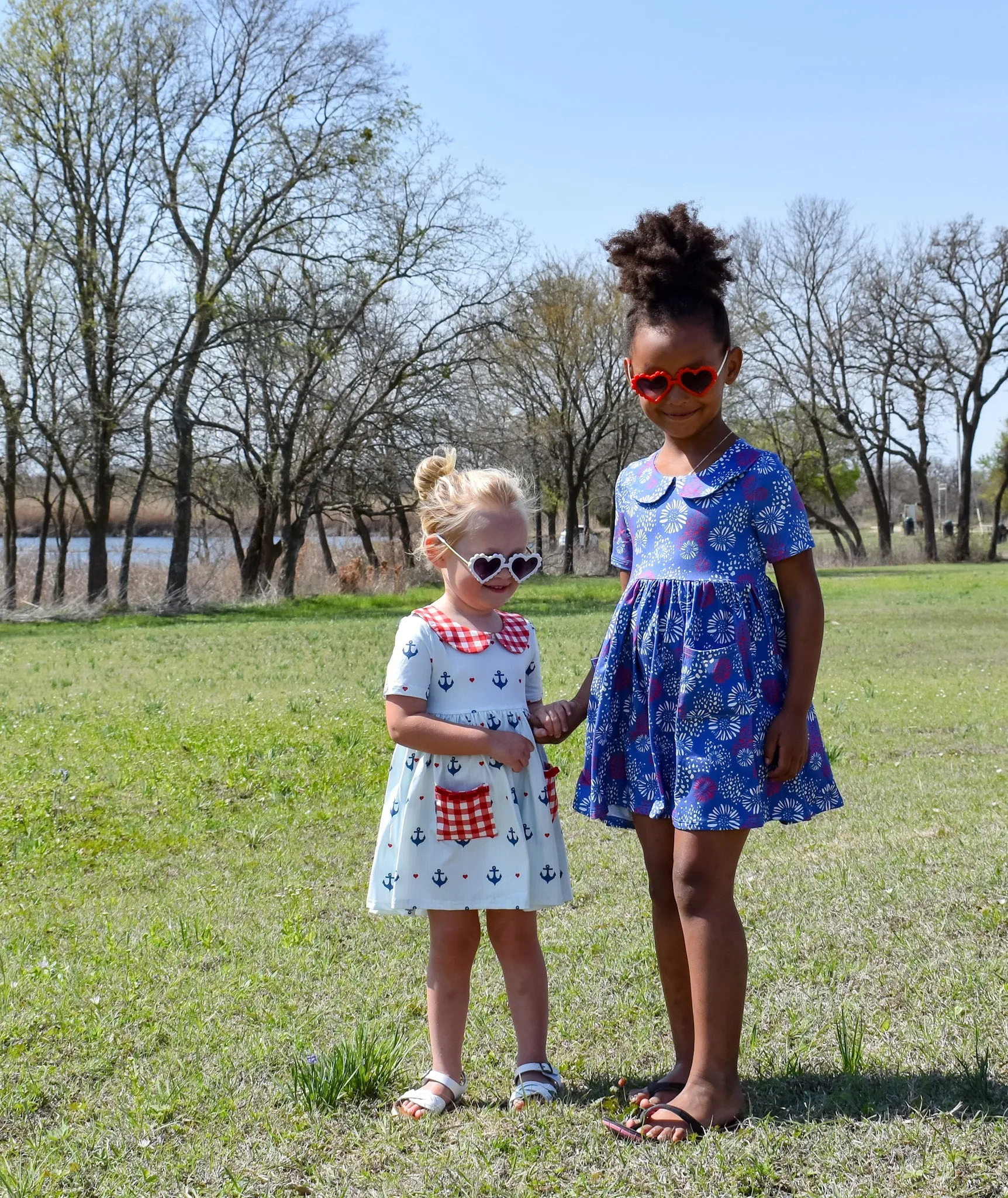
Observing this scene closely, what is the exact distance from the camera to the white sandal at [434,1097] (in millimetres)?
3219

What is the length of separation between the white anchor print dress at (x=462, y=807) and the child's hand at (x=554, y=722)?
33mm

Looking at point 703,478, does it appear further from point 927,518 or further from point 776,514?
point 927,518

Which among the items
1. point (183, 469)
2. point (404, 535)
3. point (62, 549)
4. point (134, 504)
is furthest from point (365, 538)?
point (183, 469)

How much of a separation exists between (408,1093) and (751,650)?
4.97ft

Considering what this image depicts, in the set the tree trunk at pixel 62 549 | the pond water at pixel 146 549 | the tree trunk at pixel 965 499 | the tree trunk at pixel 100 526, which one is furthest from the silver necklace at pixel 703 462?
the tree trunk at pixel 965 499

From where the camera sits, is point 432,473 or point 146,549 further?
point 146,549

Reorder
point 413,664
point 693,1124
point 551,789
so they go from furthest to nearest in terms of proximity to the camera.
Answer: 1. point 551,789
2. point 413,664
3. point 693,1124

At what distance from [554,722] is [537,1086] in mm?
978

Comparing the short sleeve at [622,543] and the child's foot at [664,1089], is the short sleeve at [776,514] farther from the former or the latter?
the child's foot at [664,1089]

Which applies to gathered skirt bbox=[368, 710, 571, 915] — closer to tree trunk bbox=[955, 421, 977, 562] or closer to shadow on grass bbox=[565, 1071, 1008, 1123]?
shadow on grass bbox=[565, 1071, 1008, 1123]

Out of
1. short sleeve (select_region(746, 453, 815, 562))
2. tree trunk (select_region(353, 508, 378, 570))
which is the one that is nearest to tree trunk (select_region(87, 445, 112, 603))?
tree trunk (select_region(353, 508, 378, 570))

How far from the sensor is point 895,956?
4.29 m

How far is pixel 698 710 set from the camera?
3.02 meters

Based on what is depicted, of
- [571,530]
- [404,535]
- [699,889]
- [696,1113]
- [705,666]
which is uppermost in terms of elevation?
[571,530]
